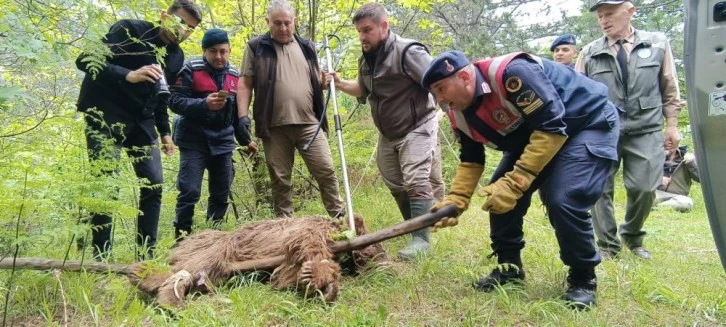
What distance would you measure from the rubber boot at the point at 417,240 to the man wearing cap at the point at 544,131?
0.82 meters

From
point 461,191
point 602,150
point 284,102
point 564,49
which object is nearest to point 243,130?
point 284,102

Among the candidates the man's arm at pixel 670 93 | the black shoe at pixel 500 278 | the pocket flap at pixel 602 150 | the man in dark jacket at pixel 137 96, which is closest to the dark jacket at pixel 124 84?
the man in dark jacket at pixel 137 96

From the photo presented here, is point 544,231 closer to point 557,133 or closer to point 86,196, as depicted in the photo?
point 557,133

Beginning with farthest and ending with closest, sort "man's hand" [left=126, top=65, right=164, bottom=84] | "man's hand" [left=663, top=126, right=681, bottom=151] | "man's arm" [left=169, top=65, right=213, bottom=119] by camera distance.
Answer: "man's arm" [left=169, top=65, right=213, bottom=119]
"man's hand" [left=663, top=126, right=681, bottom=151]
"man's hand" [left=126, top=65, right=164, bottom=84]

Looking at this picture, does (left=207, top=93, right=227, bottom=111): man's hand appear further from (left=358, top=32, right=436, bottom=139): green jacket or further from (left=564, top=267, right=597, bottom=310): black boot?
(left=564, top=267, right=597, bottom=310): black boot

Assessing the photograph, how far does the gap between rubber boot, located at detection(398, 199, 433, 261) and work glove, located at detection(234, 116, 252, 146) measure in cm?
165

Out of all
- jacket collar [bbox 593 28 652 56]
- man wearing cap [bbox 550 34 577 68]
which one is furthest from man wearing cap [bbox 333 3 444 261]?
man wearing cap [bbox 550 34 577 68]

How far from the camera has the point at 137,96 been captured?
12.3 ft

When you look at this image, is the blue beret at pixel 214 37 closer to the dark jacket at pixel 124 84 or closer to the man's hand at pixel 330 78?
the dark jacket at pixel 124 84

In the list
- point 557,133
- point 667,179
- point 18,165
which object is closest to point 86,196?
point 18,165

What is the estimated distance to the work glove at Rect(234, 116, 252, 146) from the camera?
4430mm

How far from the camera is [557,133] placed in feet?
8.55

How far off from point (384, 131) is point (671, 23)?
1366 centimetres

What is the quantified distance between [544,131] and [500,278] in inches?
43.4
